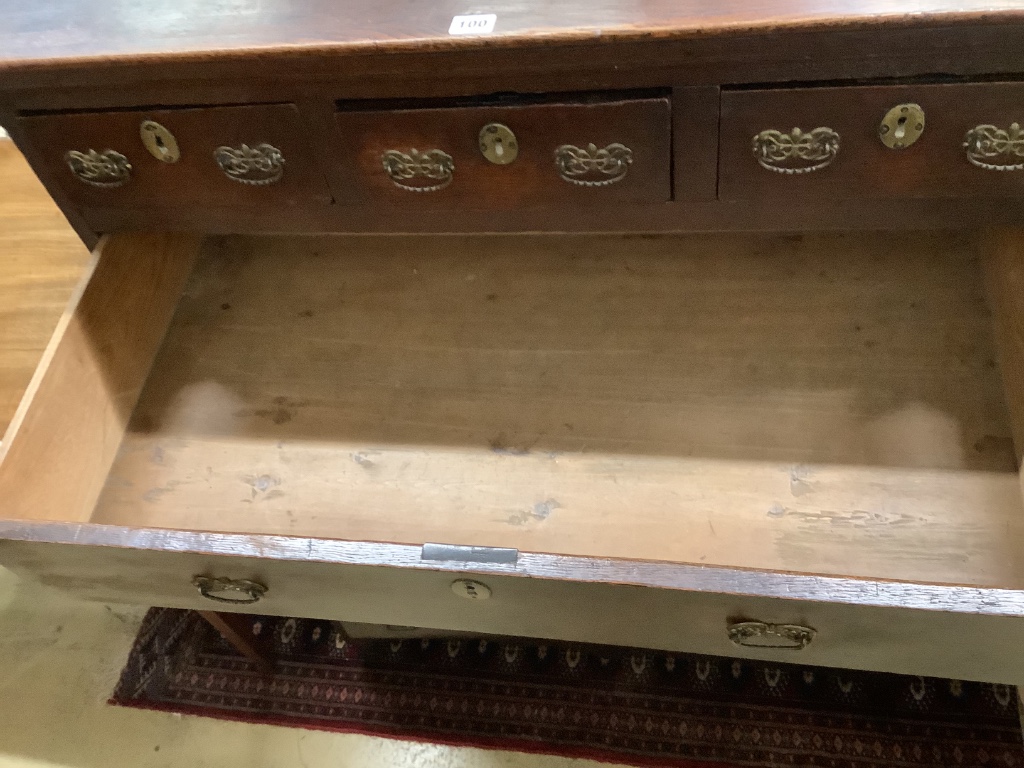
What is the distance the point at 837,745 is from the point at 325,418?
743 mm

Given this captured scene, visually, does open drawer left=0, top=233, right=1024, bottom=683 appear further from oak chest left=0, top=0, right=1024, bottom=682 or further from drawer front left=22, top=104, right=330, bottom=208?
drawer front left=22, top=104, right=330, bottom=208

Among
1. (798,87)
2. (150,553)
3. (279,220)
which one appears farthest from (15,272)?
(798,87)

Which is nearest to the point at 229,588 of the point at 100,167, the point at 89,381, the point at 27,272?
the point at 89,381

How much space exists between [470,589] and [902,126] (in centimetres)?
51

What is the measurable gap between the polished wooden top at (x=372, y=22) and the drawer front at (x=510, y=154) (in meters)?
0.07

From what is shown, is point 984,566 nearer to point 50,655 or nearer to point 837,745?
point 837,745

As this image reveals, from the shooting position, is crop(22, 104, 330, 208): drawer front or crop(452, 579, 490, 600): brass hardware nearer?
crop(452, 579, 490, 600): brass hardware

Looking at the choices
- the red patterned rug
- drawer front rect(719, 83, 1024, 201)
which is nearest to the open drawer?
drawer front rect(719, 83, 1024, 201)

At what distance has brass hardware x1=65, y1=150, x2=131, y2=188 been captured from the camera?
0.80 m

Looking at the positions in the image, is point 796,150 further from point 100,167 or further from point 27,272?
point 27,272

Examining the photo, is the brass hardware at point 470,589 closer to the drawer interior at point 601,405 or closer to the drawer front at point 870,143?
the drawer interior at point 601,405

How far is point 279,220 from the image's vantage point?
2.75ft

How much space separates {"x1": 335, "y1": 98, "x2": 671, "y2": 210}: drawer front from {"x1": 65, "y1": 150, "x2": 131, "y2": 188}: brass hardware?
0.22 meters

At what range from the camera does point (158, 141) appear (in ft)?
2.55
